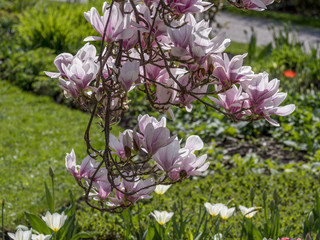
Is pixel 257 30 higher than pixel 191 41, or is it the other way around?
pixel 191 41

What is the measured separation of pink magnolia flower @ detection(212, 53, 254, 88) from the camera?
5.06ft

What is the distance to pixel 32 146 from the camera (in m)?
4.71

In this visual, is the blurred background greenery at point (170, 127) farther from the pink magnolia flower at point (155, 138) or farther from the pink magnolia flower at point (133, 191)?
the pink magnolia flower at point (155, 138)

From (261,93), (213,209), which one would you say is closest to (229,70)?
(261,93)

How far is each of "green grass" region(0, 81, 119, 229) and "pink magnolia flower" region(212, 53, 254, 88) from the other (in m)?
1.72

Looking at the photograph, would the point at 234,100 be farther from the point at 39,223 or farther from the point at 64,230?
the point at 39,223

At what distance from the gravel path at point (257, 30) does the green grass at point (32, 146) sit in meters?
4.56

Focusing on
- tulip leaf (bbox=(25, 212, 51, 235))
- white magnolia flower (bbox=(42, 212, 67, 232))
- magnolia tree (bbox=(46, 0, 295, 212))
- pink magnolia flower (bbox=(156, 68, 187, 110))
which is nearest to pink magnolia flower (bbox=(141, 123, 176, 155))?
magnolia tree (bbox=(46, 0, 295, 212))

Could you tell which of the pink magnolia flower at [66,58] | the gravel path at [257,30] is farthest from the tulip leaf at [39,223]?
the gravel path at [257,30]

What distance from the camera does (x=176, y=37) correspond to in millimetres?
1443

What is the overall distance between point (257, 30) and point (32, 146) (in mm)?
7540

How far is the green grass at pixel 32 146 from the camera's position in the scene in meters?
Answer: 3.66

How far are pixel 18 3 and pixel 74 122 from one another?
17.4 feet

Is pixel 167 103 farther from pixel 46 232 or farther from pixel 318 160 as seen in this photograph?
pixel 318 160
